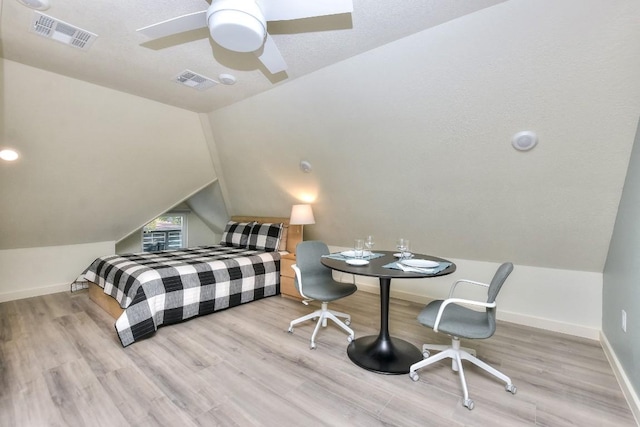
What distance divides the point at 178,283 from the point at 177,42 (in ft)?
7.10

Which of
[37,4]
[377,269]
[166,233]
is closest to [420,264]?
[377,269]

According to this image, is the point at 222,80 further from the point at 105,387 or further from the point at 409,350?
the point at 409,350

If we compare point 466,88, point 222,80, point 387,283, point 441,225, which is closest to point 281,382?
point 387,283

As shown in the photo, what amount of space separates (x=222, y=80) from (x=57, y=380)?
2.65m

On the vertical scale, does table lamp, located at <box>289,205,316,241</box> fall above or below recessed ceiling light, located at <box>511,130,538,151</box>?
→ below

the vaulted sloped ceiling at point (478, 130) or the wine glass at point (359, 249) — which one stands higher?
the vaulted sloped ceiling at point (478, 130)

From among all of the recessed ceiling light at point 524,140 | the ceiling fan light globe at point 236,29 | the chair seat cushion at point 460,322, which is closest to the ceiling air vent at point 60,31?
the ceiling fan light globe at point 236,29

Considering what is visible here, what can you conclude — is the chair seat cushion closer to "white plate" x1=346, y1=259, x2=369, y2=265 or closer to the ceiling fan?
"white plate" x1=346, y1=259, x2=369, y2=265

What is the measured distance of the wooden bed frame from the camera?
3.03m

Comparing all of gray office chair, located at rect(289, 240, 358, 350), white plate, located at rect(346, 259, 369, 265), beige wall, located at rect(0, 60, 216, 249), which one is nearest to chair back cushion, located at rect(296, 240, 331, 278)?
gray office chair, located at rect(289, 240, 358, 350)

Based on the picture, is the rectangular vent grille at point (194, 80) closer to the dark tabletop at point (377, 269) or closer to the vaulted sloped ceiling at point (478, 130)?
the vaulted sloped ceiling at point (478, 130)

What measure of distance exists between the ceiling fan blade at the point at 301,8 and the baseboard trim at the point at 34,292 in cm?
447

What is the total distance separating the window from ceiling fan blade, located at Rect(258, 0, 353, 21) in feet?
17.7

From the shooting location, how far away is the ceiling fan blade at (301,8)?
4.43 feet
